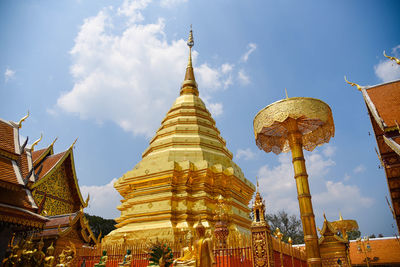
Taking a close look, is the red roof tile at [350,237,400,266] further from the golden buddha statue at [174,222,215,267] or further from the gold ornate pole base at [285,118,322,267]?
the golden buddha statue at [174,222,215,267]

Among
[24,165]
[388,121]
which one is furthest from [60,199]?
[388,121]

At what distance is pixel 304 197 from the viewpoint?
7031mm

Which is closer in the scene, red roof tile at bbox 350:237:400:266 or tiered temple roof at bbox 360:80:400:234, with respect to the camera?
tiered temple roof at bbox 360:80:400:234

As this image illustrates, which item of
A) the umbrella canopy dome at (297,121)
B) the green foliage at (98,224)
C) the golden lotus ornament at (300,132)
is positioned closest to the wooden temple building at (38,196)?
the umbrella canopy dome at (297,121)

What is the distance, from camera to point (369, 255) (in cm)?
1767

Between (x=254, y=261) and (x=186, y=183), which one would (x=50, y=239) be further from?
(x=254, y=261)

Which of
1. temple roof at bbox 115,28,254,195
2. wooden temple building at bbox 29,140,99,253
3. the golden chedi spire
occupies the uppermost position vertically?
the golden chedi spire

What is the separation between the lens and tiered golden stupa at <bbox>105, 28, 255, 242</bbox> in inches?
445

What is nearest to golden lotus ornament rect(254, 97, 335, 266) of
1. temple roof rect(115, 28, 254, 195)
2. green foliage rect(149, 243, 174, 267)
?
green foliage rect(149, 243, 174, 267)

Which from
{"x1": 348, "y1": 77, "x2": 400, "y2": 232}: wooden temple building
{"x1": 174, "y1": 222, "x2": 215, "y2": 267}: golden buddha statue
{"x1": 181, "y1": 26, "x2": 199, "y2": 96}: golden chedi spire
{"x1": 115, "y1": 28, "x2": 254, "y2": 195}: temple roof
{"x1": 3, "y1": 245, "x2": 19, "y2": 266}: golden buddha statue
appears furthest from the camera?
{"x1": 181, "y1": 26, "x2": 199, "y2": 96}: golden chedi spire

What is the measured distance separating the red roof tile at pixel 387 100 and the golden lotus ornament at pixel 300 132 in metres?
1.62

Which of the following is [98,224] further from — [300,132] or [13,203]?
[300,132]

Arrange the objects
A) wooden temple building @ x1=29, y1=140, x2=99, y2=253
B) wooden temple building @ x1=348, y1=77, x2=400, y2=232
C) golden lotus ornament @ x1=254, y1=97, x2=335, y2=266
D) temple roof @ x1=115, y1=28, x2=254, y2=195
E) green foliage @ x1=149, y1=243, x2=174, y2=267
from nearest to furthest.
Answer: green foliage @ x1=149, y1=243, x2=174, y2=267, golden lotus ornament @ x1=254, y1=97, x2=335, y2=266, wooden temple building @ x1=348, y1=77, x2=400, y2=232, wooden temple building @ x1=29, y1=140, x2=99, y2=253, temple roof @ x1=115, y1=28, x2=254, y2=195

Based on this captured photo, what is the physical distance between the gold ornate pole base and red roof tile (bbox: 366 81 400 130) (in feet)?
8.73
